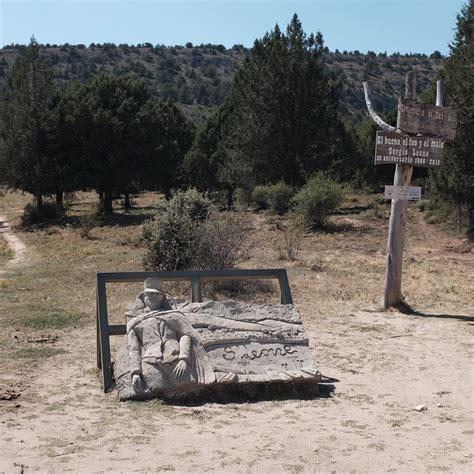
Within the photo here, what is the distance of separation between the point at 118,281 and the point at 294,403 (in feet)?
8.74

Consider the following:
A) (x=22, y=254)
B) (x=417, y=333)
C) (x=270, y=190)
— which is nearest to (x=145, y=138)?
(x=270, y=190)

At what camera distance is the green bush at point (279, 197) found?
26281mm

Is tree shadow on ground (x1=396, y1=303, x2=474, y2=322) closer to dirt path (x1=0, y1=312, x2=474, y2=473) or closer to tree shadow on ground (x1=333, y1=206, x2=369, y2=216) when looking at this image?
dirt path (x1=0, y1=312, x2=474, y2=473)

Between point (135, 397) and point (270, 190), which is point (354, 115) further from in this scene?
point (135, 397)

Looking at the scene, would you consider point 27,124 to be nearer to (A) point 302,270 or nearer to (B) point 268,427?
(A) point 302,270

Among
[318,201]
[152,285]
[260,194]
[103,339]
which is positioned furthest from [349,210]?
[103,339]

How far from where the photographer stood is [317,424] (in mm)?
6172

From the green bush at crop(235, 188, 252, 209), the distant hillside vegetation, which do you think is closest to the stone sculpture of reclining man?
the green bush at crop(235, 188, 252, 209)

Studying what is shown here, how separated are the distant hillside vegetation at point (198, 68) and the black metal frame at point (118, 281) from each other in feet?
193

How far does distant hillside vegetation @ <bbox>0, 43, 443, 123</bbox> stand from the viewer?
75188 mm

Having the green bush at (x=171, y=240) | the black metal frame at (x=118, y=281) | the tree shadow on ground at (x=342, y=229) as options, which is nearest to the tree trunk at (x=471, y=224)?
the tree shadow on ground at (x=342, y=229)

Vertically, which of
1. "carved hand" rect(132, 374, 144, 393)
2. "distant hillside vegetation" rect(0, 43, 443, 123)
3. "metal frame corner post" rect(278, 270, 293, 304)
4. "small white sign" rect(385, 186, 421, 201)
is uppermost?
"distant hillside vegetation" rect(0, 43, 443, 123)

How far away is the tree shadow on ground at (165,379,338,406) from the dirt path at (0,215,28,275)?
11.0m

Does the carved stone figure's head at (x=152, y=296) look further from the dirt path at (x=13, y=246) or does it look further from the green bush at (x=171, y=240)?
the dirt path at (x=13, y=246)
